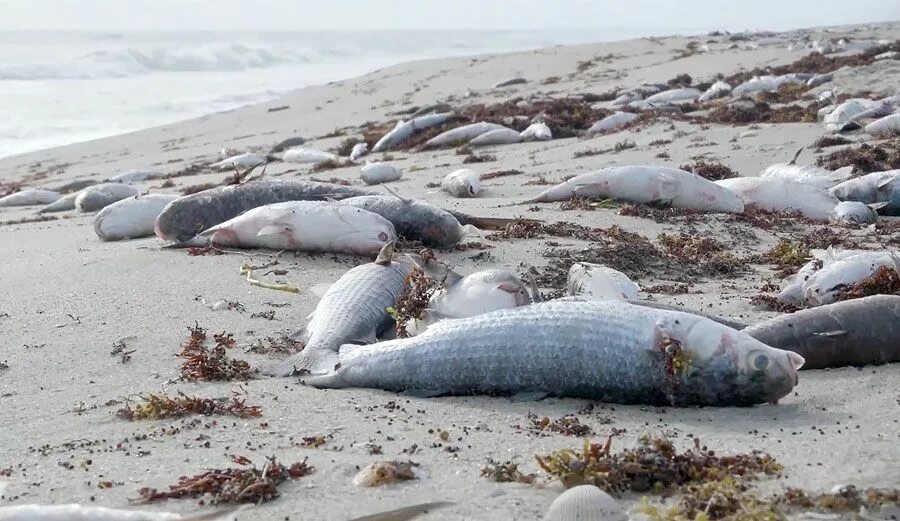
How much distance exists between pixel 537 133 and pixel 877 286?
30.2 ft

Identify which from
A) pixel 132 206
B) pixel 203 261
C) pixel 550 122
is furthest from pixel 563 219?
pixel 550 122

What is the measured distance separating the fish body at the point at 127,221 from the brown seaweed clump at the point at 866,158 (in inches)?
250

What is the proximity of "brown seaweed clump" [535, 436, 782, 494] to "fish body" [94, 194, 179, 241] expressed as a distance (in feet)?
18.7

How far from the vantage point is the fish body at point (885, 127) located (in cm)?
1148

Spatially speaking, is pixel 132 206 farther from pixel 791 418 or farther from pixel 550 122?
pixel 550 122

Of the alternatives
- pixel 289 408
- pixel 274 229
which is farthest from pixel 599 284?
pixel 274 229

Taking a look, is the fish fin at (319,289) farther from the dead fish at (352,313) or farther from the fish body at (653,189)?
the fish body at (653,189)

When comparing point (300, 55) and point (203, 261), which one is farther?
point (300, 55)

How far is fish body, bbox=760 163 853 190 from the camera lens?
350 inches

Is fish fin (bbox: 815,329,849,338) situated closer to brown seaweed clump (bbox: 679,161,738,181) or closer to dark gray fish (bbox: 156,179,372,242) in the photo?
dark gray fish (bbox: 156,179,372,242)

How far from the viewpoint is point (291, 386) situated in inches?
164

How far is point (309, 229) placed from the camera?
Result: 6.51 m

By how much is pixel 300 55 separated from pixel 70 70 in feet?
43.1

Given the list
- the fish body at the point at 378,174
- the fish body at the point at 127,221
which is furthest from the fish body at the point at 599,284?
the fish body at the point at 378,174
